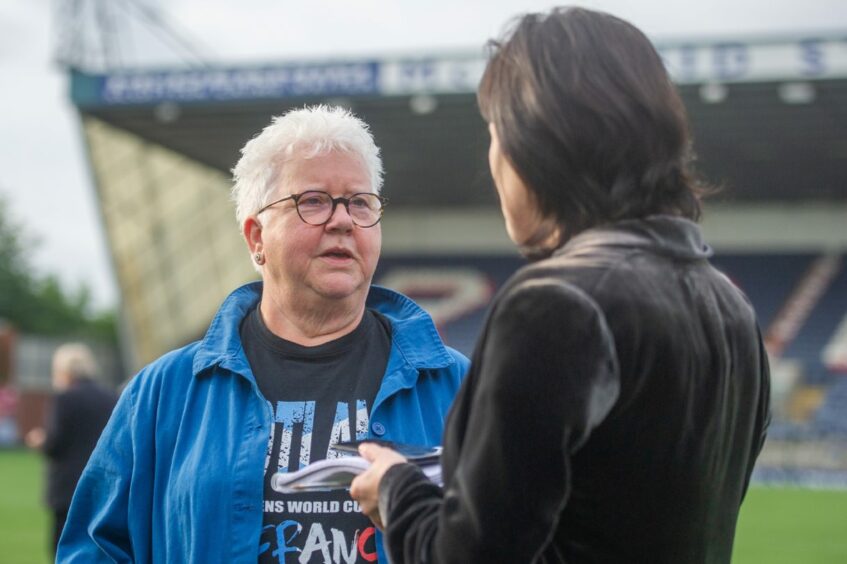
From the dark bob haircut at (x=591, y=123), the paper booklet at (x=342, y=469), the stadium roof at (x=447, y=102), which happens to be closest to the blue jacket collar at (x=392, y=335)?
the paper booklet at (x=342, y=469)

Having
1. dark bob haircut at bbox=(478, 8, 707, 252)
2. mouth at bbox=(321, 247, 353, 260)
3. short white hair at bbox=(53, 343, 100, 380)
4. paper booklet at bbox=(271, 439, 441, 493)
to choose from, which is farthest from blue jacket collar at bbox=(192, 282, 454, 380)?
short white hair at bbox=(53, 343, 100, 380)

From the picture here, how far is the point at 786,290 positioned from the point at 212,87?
557 inches

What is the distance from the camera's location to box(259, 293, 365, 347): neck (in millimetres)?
2814

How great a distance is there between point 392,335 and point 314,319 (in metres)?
0.20

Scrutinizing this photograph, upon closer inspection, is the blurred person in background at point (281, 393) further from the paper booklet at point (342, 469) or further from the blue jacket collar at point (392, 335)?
the paper booklet at point (342, 469)

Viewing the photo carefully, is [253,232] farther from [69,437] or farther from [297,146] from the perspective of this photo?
[69,437]

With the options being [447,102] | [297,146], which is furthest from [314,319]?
[447,102]

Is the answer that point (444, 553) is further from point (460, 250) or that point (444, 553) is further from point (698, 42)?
point (460, 250)

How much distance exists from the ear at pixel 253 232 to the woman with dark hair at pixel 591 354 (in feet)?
3.92

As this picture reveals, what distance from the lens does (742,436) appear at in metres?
1.81

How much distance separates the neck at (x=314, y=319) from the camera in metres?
2.81

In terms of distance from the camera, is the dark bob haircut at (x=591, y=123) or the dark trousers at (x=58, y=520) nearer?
the dark bob haircut at (x=591, y=123)

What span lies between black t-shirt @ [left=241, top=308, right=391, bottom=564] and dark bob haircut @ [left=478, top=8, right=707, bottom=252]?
41.8 inches

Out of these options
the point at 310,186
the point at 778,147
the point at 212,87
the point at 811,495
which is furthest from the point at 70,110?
the point at 310,186
